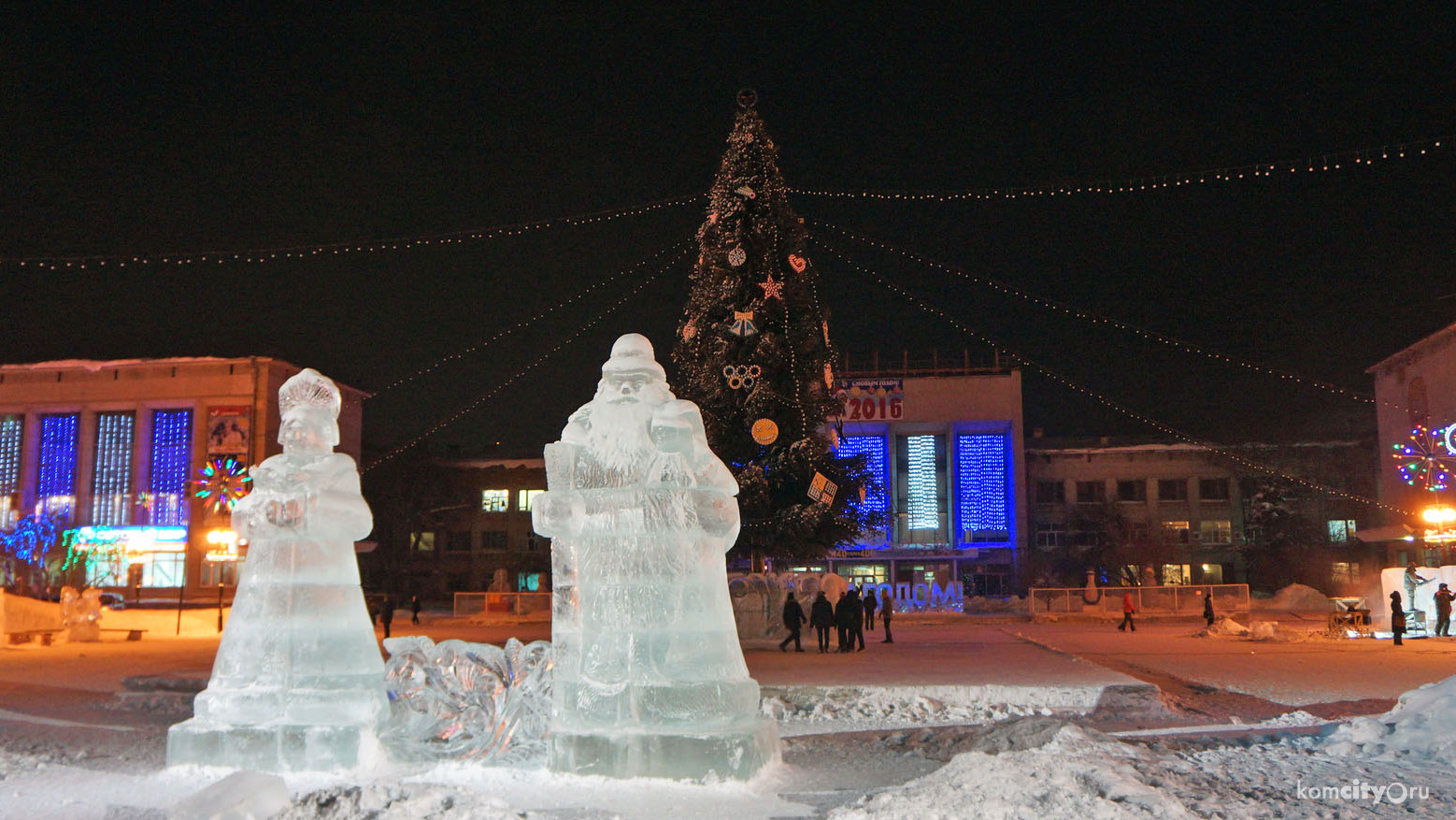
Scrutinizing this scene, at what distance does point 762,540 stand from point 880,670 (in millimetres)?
5176

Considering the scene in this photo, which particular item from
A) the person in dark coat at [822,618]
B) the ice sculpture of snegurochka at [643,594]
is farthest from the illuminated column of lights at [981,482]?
the ice sculpture of snegurochka at [643,594]

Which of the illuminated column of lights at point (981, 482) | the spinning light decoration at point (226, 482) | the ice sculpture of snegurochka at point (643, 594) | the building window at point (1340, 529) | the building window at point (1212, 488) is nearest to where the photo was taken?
the ice sculpture of snegurochka at point (643, 594)

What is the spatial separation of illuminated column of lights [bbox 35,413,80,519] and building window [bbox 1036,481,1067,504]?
157ft

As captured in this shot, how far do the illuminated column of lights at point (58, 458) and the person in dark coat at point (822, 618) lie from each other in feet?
142

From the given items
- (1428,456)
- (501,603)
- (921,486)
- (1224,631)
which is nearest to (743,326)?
(1224,631)

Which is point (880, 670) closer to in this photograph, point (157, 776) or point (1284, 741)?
point (1284, 741)

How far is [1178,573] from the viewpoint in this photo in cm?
5112

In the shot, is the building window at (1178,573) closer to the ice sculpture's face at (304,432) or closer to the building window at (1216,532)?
the building window at (1216,532)

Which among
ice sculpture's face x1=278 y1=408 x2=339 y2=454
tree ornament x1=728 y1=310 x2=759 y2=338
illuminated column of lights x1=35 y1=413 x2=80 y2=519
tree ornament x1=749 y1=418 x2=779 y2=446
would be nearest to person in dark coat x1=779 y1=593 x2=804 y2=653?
tree ornament x1=749 y1=418 x2=779 y2=446

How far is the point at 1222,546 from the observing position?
5119cm

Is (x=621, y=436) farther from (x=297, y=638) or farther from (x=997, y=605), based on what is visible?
(x=997, y=605)

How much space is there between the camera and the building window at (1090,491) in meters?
53.3

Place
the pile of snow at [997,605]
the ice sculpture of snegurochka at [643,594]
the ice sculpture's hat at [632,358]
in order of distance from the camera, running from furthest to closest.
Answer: the pile of snow at [997,605]
the ice sculpture's hat at [632,358]
the ice sculpture of snegurochka at [643,594]

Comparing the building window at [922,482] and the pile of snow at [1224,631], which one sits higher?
the building window at [922,482]
